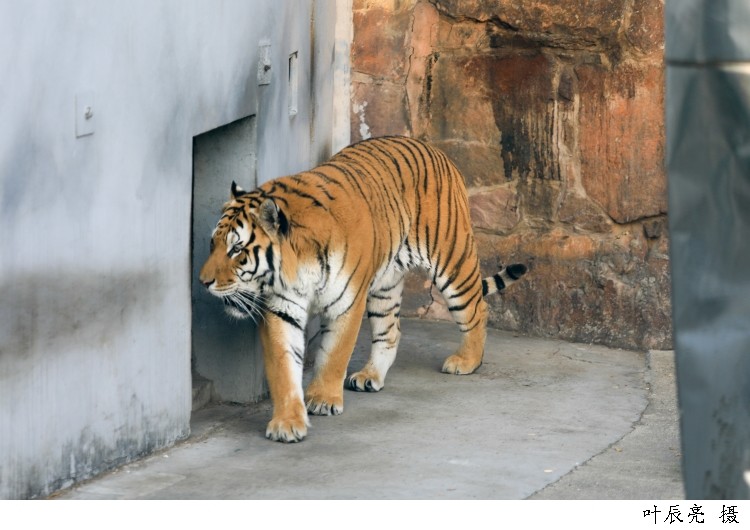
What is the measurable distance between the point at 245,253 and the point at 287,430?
810 millimetres

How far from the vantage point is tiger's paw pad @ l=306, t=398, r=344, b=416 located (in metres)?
5.88

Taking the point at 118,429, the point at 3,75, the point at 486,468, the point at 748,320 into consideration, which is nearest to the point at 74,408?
the point at 118,429

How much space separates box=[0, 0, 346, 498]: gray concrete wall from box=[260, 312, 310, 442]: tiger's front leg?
397 mm

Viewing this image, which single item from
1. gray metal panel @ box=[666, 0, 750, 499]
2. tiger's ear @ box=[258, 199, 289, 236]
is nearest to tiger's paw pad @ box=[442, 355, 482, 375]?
tiger's ear @ box=[258, 199, 289, 236]

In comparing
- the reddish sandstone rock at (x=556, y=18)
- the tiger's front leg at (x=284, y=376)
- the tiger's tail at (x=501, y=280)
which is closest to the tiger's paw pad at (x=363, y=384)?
the tiger's front leg at (x=284, y=376)

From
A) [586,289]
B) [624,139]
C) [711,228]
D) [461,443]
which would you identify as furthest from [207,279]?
[711,228]

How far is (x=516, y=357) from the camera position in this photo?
723cm

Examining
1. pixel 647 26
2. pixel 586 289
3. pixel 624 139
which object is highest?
pixel 647 26

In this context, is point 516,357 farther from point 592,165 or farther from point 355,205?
point 355,205

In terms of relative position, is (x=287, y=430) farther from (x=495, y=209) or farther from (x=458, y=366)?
(x=495, y=209)

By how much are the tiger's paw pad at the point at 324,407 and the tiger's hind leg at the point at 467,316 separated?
111 centimetres

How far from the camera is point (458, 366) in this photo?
22.4 feet

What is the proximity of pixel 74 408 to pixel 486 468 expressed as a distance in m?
1.72

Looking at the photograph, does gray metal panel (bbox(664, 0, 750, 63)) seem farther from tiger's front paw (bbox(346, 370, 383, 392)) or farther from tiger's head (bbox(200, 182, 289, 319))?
tiger's front paw (bbox(346, 370, 383, 392))
